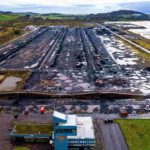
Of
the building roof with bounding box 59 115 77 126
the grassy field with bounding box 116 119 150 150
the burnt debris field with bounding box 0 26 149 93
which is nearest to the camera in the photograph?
the building roof with bounding box 59 115 77 126

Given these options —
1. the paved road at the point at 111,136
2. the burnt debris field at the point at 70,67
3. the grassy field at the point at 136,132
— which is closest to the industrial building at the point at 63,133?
the paved road at the point at 111,136

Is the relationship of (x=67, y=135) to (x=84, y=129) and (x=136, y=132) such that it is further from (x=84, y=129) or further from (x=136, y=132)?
(x=136, y=132)

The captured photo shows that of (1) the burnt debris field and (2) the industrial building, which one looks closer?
(2) the industrial building

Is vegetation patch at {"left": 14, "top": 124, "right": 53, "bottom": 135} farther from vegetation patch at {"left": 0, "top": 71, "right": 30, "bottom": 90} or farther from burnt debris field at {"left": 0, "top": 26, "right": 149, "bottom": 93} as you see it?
vegetation patch at {"left": 0, "top": 71, "right": 30, "bottom": 90}

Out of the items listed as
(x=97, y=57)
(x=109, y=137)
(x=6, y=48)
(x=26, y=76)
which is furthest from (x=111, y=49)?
(x=109, y=137)

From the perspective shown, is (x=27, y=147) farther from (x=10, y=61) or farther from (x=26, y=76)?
(x=10, y=61)

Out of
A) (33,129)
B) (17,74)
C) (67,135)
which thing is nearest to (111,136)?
(67,135)

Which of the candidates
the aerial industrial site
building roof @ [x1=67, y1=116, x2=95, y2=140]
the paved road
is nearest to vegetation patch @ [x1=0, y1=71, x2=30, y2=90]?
the aerial industrial site
